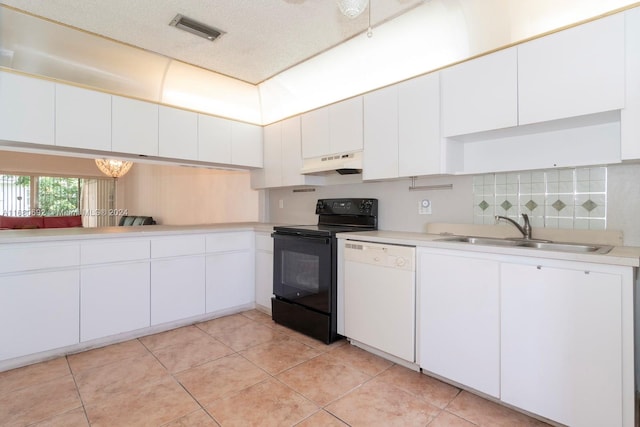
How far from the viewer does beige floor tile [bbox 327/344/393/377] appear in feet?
7.18

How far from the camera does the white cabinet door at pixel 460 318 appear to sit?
174 cm

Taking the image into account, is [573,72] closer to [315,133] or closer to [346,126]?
[346,126]

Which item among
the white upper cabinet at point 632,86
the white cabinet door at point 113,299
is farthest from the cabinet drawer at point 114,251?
the white upper cabinet at point 632,86

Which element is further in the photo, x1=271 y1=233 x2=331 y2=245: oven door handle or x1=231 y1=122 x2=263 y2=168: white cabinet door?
x1=231 y1=122 x2=263 y2=168: white cabinet door

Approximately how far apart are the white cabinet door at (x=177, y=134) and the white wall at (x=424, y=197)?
1.23 m

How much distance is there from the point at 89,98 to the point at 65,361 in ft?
6.53

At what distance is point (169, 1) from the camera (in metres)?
2.11

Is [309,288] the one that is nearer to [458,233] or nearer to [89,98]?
[458,233]

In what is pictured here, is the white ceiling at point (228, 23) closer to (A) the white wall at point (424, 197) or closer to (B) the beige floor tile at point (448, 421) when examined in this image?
(A) the white wall at point (424, 197)

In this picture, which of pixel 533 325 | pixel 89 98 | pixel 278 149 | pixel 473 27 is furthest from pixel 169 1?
pixel 533 325

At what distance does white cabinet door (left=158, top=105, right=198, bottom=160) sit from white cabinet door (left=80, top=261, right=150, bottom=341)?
107cm

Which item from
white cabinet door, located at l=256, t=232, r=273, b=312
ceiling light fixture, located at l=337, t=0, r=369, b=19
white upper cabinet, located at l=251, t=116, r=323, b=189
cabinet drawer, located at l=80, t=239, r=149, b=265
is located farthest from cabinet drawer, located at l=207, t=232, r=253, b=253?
ceiling light fixture, located at l=337, t=0, r=369, b=19

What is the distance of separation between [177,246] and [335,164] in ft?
5.30

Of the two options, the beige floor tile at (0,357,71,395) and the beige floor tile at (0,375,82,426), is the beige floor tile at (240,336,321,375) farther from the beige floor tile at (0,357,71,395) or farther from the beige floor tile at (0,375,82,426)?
the beige floor tile at (0,357,71,395)
